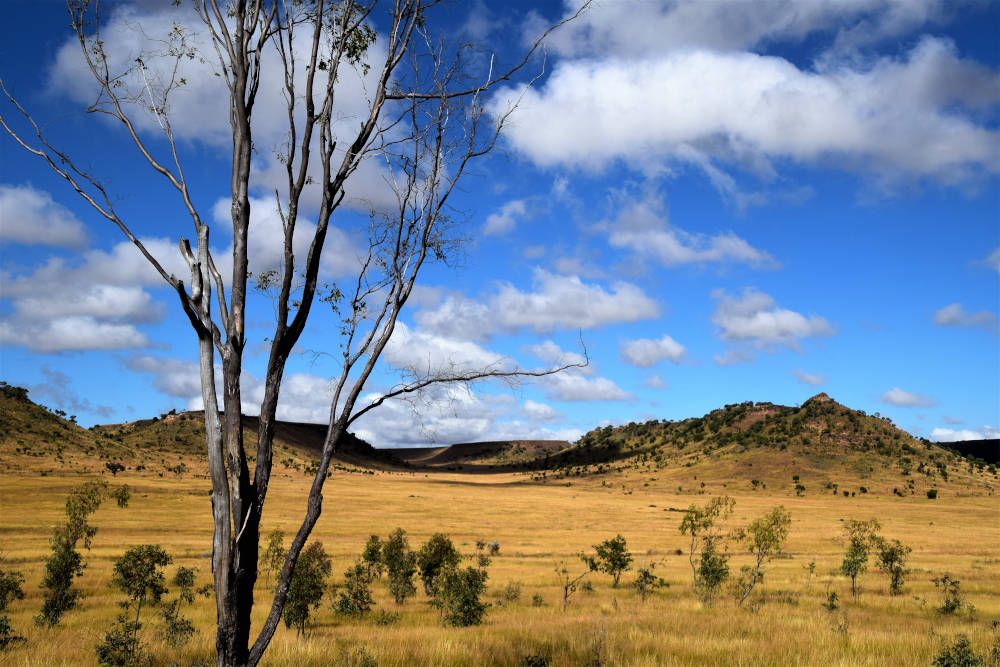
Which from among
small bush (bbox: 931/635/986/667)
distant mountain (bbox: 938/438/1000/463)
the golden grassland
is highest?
distant mountain (bbox: 938/438/1000/463)

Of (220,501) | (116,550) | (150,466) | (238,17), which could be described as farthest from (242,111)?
(150,466)

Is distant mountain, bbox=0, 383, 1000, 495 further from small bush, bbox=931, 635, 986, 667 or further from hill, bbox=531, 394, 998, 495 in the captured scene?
small bush, bbox=931, 635, 986, 667

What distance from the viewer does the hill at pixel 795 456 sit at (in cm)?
10631

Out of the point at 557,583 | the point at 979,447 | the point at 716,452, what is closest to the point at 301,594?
the point at 557,583

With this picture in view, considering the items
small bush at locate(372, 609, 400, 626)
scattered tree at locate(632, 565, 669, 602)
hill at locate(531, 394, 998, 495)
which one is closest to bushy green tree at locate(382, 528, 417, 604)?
small bush at locate(372, 609, 400, 626)

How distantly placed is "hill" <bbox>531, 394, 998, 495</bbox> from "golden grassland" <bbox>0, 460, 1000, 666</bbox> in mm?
10777

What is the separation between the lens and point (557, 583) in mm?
30906

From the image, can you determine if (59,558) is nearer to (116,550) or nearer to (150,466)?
(116,550)

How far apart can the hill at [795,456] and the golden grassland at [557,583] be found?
1078 cm

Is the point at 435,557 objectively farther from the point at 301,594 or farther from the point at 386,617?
the point at 301,594

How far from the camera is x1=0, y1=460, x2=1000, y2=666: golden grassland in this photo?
1291 cm

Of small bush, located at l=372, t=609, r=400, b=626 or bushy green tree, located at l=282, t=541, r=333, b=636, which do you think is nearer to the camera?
bushy green tree, located at l=282, t=541, r=333, b=636

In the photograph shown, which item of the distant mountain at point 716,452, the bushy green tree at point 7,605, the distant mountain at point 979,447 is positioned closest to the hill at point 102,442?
the distant mountain at point 716,452

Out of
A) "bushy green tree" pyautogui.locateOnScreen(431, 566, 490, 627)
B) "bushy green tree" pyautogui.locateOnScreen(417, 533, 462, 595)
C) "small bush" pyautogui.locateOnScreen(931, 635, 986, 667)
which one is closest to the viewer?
"small bush" pyautogui.locateOnScreen(931, 635, 986, 667)
